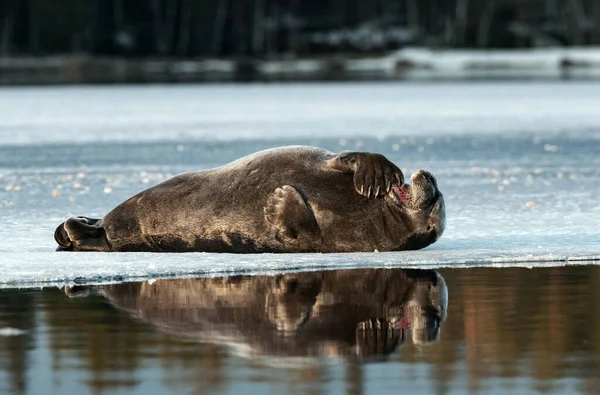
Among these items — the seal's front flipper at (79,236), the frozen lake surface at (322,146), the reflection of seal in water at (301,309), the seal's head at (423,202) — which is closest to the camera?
the reflection of seal in water at (301,309)

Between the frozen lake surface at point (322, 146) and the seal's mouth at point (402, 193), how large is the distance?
320mm

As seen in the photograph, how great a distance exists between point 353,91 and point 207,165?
80.6 ft

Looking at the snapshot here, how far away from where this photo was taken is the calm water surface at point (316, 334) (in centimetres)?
530

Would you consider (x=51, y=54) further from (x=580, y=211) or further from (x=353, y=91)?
(x=580, y=211)

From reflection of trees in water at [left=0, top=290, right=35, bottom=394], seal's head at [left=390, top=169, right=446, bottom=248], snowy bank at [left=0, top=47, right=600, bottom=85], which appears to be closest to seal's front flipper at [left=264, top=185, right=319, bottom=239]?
seal's head at [left=390, top=169, right=446, bottom=248]

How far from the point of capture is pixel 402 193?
29.1ft

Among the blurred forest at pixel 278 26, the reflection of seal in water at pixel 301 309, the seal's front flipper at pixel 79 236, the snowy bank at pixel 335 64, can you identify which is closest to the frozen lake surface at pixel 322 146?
the seal's front flipper at pixel 79 236

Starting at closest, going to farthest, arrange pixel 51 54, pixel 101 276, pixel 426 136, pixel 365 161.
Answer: pixel 101 276, pixel 365 161, pixel 426 136, pixel 51 54

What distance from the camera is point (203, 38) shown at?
299 ft

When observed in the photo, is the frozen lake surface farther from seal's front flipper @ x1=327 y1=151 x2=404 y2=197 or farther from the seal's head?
seal's front flipper @ x1=327 y1=151 x2=404 y2=197

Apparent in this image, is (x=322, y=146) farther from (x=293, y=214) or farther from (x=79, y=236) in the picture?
(x=293, y=214)

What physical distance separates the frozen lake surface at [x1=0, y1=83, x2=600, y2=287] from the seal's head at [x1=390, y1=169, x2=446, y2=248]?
173 millimetres

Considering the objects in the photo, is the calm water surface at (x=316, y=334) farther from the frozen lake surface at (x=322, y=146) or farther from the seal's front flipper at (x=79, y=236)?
the seal's front flipper at (x=79, y=236)

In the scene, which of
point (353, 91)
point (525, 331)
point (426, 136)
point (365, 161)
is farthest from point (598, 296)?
point (353, 91)
